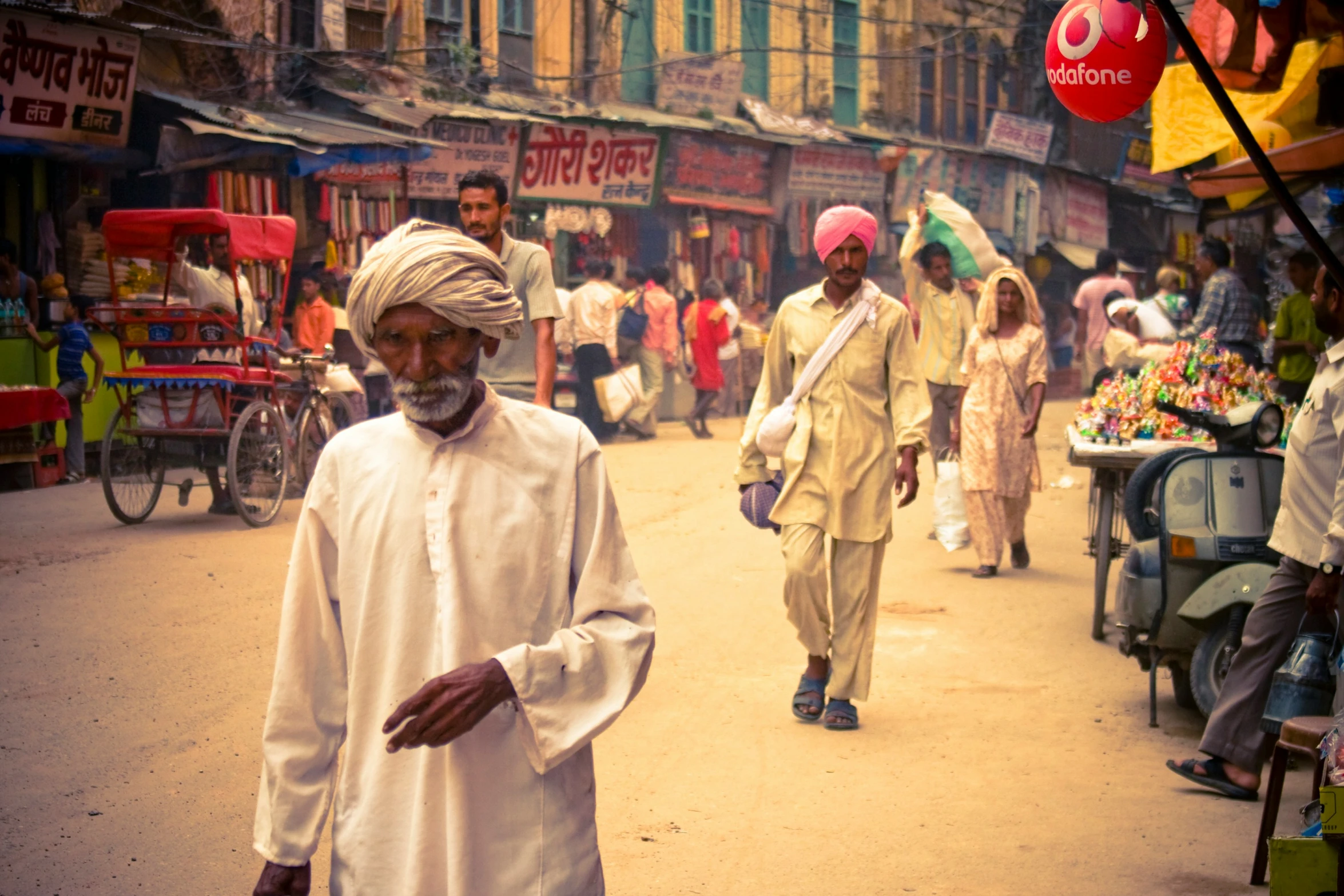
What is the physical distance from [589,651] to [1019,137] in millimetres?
28746

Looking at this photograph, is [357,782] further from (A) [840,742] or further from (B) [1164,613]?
(B) [1164,613]

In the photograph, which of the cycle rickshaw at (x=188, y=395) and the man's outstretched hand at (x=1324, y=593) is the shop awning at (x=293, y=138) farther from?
the man's outstretched hand at (x=1324, y=593)

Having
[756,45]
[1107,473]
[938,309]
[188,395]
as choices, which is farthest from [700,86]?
A: [1107,473]

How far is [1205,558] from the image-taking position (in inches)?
205

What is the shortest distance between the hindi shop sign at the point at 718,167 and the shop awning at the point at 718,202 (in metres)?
0.04

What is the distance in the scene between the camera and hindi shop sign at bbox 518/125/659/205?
1873cm

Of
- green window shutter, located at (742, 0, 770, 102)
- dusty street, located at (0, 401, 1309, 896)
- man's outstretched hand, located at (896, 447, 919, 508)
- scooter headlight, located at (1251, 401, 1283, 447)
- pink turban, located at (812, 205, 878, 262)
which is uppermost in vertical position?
green window shutter, located at (742, 0, 770, 102)

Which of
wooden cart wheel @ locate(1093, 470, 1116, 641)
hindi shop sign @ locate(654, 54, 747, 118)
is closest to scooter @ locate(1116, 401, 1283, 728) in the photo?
wooden cart wheel @ locate(1093, 470, 1116, 641)

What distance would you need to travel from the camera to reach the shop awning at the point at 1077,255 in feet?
99.3

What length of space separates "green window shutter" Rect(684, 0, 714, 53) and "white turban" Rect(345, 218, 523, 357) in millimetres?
21087

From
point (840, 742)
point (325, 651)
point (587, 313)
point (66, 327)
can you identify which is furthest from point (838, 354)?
point (587, 313)

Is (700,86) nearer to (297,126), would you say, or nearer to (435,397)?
(297,126)

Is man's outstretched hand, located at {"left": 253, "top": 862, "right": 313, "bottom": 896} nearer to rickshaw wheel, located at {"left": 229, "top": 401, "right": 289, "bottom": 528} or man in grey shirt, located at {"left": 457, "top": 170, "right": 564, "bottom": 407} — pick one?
man in grey shirt, located at {"left": 457, "top": 170, "right": 564, "bottom": 407}

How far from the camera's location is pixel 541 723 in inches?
85.8
